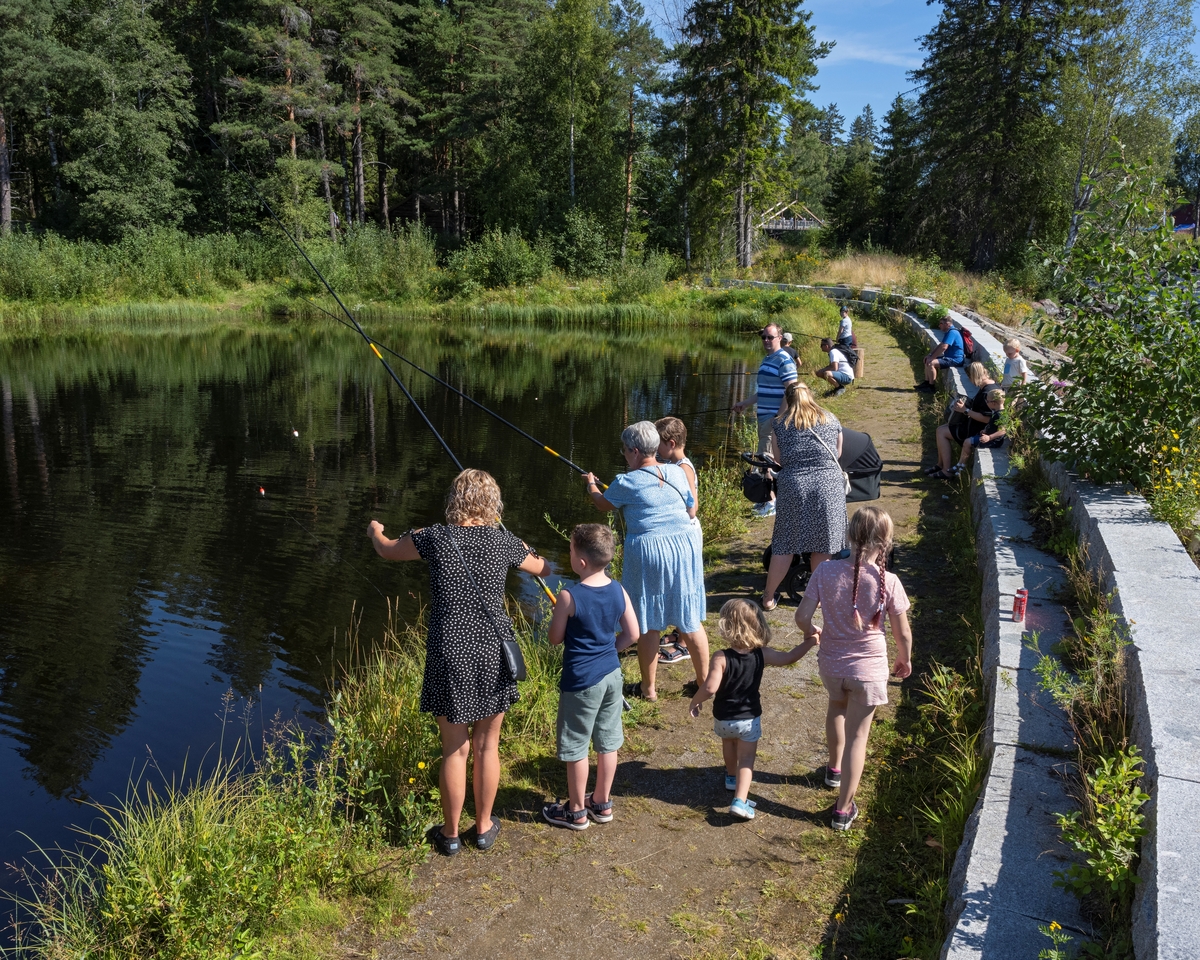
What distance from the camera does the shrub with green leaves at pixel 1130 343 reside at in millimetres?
6168

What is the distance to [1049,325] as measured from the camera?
724 cm

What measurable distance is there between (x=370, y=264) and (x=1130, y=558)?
125 feet

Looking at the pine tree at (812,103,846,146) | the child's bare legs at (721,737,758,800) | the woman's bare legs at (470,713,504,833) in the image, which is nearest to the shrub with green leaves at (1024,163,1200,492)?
the child's bare legs at (721,737,758,800)

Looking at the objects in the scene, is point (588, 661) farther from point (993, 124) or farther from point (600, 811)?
point (993, 124)

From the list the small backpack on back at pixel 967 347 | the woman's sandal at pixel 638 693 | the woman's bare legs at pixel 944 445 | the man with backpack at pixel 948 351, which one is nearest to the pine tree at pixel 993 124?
the small backpack on back at pixel 967 347

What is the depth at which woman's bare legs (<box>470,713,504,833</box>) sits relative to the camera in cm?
407

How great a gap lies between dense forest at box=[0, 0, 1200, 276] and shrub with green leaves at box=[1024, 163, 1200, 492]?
3209 centimetres

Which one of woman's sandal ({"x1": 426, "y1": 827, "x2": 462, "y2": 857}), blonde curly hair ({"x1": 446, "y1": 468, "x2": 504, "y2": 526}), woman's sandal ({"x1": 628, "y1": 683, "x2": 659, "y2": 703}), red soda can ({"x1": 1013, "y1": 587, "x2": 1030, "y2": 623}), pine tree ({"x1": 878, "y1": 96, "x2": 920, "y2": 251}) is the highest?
pine tree ({"x1": 878, "y1": 96, "x2": 920, "y2": 251})

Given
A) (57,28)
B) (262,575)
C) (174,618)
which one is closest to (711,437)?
(262,575)

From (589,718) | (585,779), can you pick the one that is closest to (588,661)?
(589,718)

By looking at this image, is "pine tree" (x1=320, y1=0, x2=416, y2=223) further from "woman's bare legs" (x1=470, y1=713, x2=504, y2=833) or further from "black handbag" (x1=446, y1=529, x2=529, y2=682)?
"woman's bare legs" (x1=470, y1=713, x2=504, y2=833)

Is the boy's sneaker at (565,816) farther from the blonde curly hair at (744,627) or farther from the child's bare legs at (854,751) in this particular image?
the child's bare legs at (854,751)

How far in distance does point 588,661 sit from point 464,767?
695 millimetres

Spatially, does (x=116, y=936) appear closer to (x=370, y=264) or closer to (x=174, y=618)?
(x=174, y=618)
